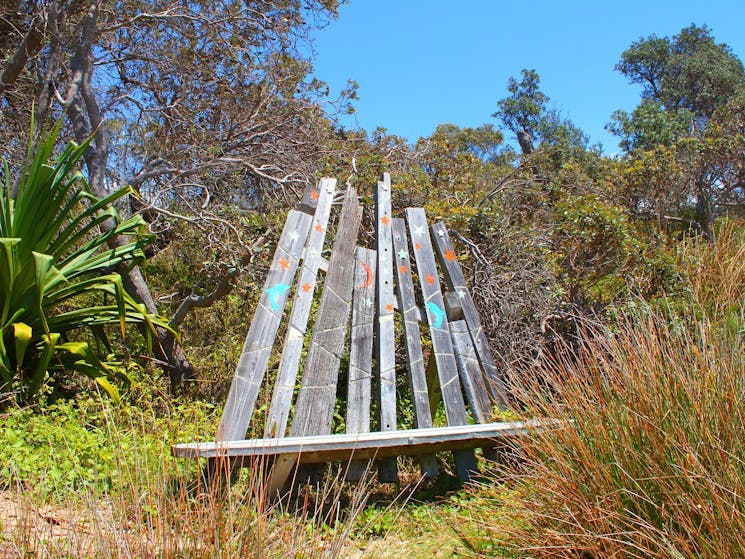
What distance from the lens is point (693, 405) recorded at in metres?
2.25

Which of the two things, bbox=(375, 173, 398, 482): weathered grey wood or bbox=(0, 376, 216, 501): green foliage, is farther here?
bbox=(375, 173, 398, 482): weathered grey wood

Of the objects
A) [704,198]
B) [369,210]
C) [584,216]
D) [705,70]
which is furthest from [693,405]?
[705,70]

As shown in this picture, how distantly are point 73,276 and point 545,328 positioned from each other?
13.1 feet

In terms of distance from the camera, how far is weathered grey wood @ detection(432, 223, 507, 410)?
4256 mm

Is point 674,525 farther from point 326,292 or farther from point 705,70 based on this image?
point 705,70

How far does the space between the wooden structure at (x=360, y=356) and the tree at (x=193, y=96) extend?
268cm

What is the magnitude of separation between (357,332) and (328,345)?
293mm

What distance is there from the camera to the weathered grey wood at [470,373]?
4.15m

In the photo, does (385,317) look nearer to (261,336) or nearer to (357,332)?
(357,332)

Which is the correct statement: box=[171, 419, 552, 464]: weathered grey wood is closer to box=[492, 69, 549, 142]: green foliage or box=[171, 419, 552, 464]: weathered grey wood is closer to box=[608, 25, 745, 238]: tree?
box=[608, 25, 745, 238]: tree

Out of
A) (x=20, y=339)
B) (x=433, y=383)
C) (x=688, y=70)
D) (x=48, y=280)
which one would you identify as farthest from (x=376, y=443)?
(x=688, y=70)

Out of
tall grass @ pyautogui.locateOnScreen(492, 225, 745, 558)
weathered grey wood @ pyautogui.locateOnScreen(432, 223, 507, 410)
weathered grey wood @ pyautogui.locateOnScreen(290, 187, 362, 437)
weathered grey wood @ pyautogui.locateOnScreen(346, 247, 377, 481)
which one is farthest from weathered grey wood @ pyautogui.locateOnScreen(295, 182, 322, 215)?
tall grass @ pyautogui.locateOnScreen(492, 225, 745, 558)

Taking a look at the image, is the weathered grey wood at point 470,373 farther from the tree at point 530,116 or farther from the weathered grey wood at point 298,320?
the tree at point 530,116

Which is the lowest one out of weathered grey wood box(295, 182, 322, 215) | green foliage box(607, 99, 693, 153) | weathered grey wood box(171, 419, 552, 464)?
weathered grey wood box(171, 419, 552, 464)
